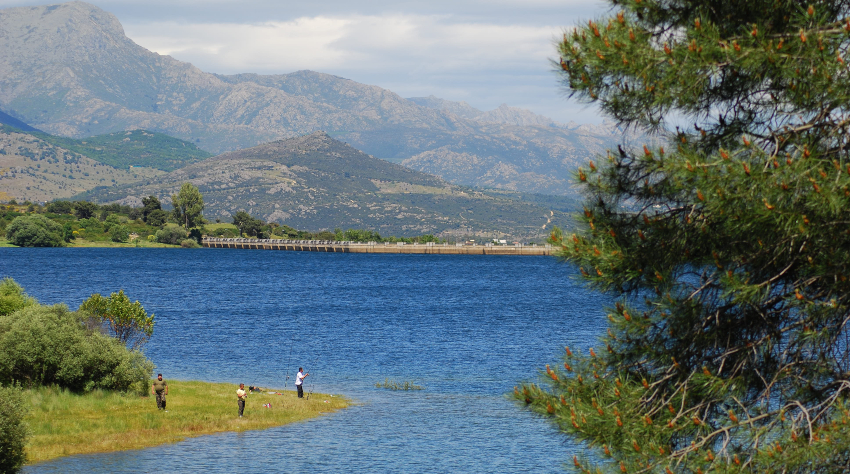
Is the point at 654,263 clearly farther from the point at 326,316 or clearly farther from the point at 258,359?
the point at 326,316

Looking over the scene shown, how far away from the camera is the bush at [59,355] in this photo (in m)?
41.5

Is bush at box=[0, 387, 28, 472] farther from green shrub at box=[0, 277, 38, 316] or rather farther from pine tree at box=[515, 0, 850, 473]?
pine tree at box=[515, 0, 850, 473]

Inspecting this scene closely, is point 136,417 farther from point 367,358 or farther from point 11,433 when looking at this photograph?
point 367,358

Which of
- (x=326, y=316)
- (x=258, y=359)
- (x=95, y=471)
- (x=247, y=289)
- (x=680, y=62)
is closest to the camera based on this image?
(x=680, y=62)

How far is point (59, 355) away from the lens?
42.8m

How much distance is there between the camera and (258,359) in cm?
7212

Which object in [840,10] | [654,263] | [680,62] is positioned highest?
[840,10]

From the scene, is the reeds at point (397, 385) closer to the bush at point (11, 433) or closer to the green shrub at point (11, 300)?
the green shrub at point (11, 300)

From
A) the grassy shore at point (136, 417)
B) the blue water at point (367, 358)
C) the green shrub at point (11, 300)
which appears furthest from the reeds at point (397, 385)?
the green shrub at point (11, 300)

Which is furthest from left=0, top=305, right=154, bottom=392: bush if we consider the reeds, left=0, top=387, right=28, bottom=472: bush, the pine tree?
the pine tree

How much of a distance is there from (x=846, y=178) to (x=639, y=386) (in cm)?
499

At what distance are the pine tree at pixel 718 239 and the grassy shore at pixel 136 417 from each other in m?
28.0

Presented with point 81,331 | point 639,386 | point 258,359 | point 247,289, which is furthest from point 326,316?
point 639,386

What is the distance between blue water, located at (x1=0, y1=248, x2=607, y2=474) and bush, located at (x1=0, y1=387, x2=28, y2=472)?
217cm
